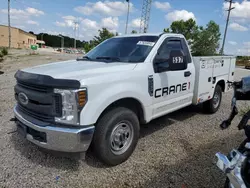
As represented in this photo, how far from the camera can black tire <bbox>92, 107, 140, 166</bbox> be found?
9.12 ft

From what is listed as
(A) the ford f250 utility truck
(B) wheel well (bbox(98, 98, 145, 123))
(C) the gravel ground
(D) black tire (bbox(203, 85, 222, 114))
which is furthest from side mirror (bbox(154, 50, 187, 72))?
(D) black tire (bbox(203, 85, 222, 114))

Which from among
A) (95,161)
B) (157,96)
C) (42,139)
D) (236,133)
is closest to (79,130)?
(42,139)

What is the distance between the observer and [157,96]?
3.53 meters

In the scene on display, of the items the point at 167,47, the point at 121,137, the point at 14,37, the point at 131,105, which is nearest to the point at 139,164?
the point at 121,137

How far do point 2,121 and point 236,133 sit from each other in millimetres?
5025

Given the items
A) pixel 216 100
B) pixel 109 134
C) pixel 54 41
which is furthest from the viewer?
pixel 54 41

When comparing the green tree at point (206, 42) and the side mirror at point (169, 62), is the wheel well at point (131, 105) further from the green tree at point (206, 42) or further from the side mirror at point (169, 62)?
the green tree at point (206, 42)

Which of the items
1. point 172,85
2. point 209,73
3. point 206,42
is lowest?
point 172,85

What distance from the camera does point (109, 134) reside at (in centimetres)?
285

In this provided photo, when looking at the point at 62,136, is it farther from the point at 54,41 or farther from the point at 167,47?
the point at 54,41

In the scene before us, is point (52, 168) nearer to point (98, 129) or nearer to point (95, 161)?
point (95, 161)

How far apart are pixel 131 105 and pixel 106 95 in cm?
73

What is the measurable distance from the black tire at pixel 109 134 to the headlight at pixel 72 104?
15.6 inches

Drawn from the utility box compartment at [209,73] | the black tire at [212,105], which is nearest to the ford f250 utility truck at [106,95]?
the utility box compartment at [209,73]
